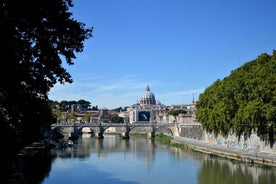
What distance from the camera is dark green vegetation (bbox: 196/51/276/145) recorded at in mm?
29094

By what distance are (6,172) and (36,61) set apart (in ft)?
36.9

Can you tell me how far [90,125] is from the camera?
261ft

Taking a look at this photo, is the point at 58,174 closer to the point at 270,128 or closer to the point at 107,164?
the point at 107,164

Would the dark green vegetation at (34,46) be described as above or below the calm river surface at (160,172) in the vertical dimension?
above

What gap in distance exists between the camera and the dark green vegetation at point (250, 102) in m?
29.1

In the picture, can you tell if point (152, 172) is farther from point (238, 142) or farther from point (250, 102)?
point (238, 142)

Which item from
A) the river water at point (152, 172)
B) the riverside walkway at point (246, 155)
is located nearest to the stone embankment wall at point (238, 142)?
the riverside walkway at point (246, 155)

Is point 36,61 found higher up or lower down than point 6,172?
higher up

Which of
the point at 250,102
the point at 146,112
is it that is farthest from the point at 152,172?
the point at 146,112

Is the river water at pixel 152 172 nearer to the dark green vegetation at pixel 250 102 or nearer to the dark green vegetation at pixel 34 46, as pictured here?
the dark green vegetation at pixel 250 102

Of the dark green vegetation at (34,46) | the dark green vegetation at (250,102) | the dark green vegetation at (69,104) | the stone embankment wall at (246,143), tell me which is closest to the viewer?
the dark green vegetation at (34,46)

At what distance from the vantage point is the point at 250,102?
3059cm

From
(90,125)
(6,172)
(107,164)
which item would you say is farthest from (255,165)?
(90,125)

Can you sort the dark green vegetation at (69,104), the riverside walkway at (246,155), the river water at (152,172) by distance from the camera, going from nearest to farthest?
1. the river water at (152,172)
2. the riverside walkway at (246,155)
3. the dark green vegetation at (69,104)
